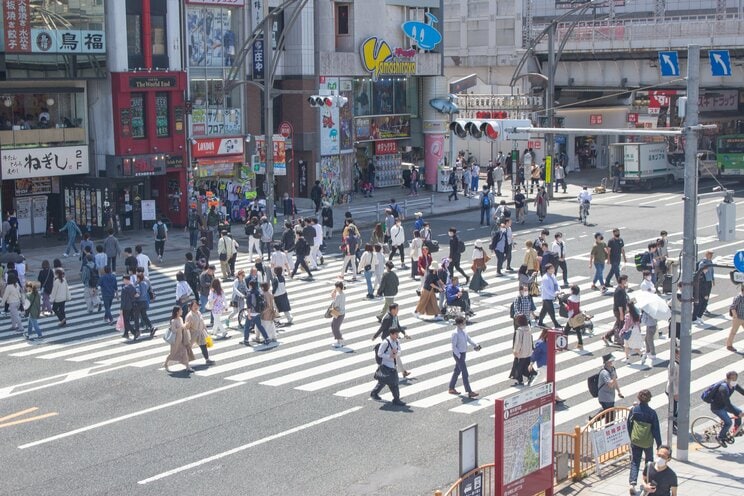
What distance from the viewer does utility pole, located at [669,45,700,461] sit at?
18516 millimetres

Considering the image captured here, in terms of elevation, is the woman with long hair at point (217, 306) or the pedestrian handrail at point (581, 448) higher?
the woman with long hair at point (217, 306)

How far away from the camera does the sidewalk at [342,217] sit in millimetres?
40875

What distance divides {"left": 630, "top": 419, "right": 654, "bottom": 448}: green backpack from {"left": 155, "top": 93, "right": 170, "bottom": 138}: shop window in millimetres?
31861

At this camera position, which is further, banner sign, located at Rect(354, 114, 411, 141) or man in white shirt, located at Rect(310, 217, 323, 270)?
banner sign, located at Rect(354, 114, 411, 141)

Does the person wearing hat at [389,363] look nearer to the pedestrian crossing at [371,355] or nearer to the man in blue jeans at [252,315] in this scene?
the pedestrian crossing at [371,355]

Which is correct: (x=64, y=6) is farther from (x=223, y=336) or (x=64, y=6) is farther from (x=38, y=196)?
(x=223, y=336)

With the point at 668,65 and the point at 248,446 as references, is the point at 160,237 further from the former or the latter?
the point at 668,65

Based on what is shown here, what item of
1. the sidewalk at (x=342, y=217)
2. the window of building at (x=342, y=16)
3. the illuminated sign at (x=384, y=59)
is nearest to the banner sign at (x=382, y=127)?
the illuminated sign at (x=384, y=59)

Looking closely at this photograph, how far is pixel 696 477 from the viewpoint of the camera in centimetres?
1884

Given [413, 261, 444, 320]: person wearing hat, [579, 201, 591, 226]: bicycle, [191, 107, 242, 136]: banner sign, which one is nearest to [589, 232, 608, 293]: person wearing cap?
[413, 261, 444, 320]: person wearing hat

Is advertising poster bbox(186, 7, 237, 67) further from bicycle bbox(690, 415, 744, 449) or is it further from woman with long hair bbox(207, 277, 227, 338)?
bicycle bbox(690, 415, 744, 449)

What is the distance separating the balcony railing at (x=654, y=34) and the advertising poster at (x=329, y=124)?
38.4ft

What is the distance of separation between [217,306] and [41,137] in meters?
18.9

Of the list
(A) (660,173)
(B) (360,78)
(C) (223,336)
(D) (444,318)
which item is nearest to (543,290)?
(D) (444,318)
